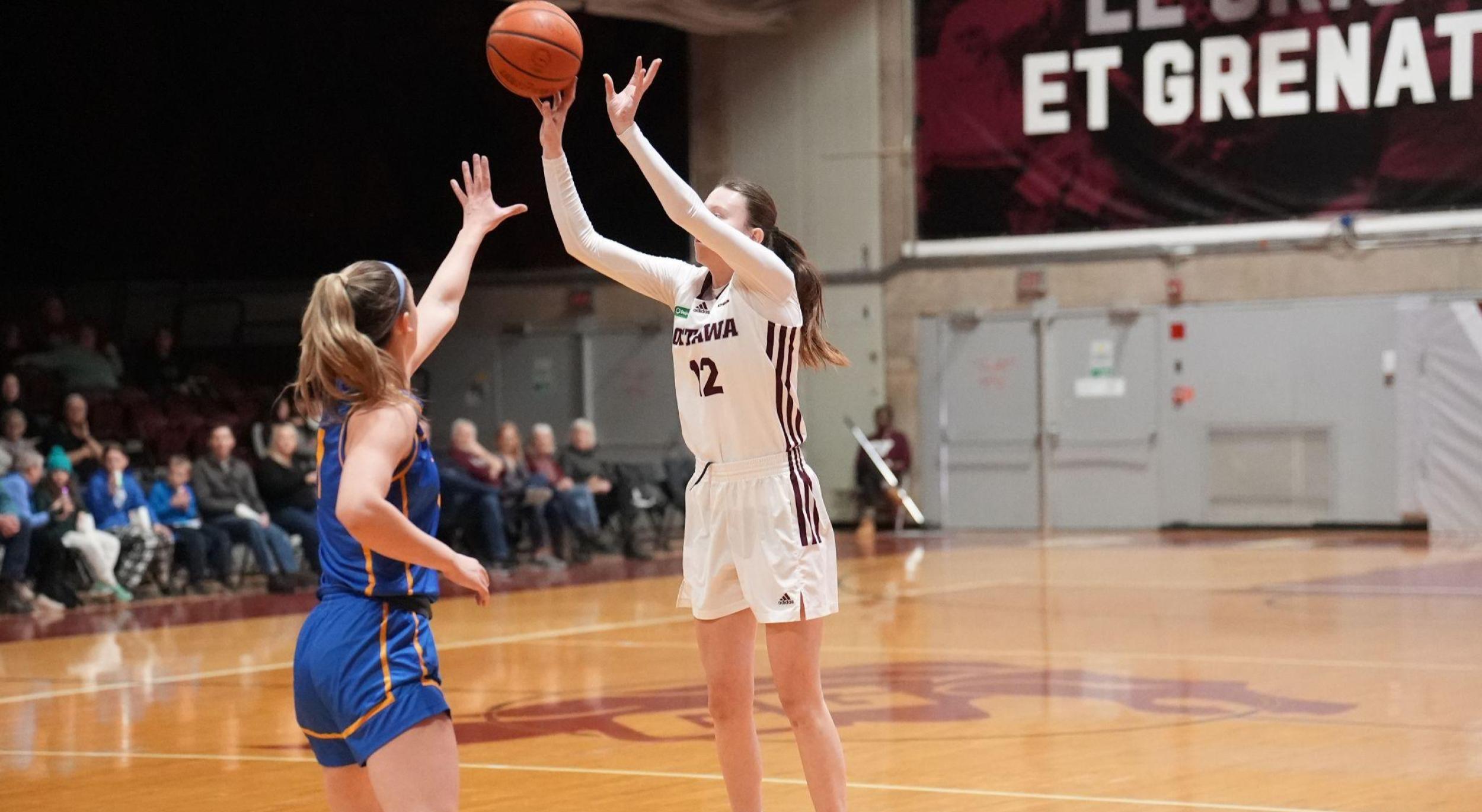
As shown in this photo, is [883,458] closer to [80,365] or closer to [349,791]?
[80,365]

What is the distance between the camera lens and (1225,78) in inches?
805

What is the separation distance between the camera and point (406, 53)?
2102cm

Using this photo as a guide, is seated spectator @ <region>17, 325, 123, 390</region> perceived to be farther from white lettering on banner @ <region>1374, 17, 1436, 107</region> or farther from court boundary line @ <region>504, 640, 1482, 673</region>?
white lettering on banner @ <region>1374, 17, 1436, 107</region>

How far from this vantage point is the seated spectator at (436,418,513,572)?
15.8 m

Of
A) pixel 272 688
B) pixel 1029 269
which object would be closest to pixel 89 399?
pixel 272 688

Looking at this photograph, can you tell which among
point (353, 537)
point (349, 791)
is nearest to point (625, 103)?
point (353, 537)

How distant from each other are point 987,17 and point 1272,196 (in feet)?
13.5

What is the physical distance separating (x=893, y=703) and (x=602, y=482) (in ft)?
31.0

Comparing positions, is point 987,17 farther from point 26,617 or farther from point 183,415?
point 26,617

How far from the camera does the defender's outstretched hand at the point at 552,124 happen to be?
4645 mm

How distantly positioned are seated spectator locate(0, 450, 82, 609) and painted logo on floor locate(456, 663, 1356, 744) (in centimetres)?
610

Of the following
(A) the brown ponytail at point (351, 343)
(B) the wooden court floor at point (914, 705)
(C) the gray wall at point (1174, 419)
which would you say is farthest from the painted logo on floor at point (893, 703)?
(C) the gray wall at point (1174, 419)

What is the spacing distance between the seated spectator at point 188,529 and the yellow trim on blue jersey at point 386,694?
35.8 ft

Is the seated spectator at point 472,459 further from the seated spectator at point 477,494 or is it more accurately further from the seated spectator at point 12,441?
the seated spectator at point 12,441
